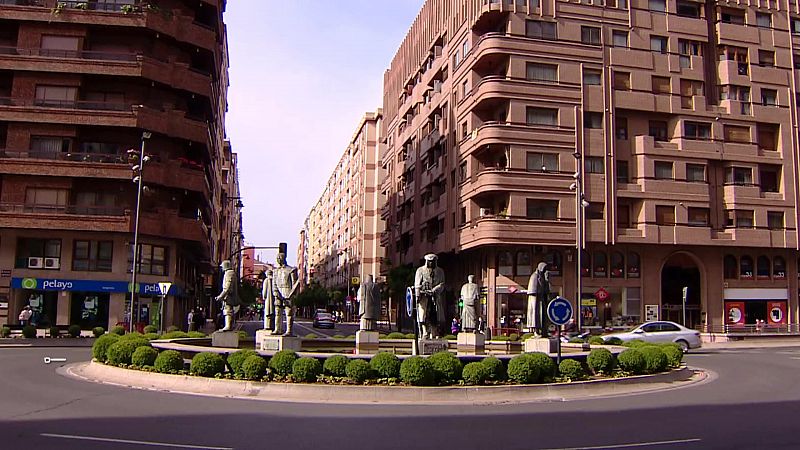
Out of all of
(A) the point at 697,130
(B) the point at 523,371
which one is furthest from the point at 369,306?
(A) the point at 697,130

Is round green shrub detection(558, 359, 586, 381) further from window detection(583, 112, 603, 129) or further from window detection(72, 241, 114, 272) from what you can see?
window detection(583, 112, 603, 129)

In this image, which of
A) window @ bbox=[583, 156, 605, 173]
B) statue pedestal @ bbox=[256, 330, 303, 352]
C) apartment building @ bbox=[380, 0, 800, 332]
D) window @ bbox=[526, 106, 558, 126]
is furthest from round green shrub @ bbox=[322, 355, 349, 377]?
window @ bbox=[583, 156, 605, 173]

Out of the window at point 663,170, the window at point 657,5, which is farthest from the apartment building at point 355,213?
the window at point 657,5

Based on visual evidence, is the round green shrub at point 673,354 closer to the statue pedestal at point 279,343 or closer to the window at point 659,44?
the statue pedestal at point 279,343

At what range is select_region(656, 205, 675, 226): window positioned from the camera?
50094mm

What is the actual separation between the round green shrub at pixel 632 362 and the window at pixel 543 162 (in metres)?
31.9

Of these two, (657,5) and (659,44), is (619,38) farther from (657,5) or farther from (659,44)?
(657,5)

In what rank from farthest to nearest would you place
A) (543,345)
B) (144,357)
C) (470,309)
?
(470,309), (543,345), (144,357)

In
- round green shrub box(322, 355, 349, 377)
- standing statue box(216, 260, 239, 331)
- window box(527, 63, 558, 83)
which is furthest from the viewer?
window box(527, 63, 558, 83)

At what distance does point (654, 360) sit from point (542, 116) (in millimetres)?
33506

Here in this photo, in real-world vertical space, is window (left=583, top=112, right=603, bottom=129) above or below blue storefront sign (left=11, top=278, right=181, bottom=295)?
above

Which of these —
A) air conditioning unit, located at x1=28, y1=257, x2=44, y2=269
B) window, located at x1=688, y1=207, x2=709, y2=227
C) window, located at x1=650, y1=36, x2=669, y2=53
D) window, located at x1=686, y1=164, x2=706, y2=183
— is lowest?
air conditioning unit, located at x1=28, y1=257, x2=44, y2=269

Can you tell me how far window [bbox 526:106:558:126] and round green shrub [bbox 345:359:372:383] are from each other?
120ft

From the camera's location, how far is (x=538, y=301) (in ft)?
69.3
